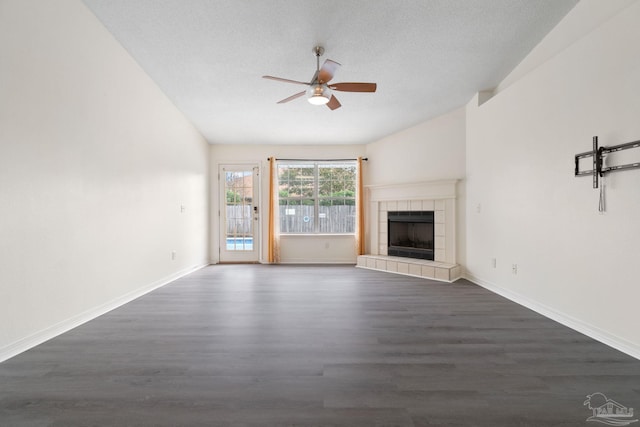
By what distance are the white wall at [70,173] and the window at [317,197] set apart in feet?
8.75

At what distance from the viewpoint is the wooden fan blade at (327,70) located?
2748 millimetres

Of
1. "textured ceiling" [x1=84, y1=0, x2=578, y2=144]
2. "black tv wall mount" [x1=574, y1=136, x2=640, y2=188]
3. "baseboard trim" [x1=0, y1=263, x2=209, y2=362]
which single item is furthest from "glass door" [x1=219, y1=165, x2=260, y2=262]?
"black tv wall mount" [x1=574, y1=136, x2=640, y2=188]

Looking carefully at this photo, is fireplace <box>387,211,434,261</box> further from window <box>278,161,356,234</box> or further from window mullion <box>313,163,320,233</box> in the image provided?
window mullion <box>313,163,320,233</box>

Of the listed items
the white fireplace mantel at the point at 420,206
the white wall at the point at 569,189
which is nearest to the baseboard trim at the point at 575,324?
the white wall at the point at 569,189

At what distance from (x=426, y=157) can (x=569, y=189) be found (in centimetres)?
257

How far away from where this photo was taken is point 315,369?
74.7 inches

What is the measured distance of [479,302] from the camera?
334cm

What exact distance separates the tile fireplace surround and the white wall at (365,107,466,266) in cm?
10

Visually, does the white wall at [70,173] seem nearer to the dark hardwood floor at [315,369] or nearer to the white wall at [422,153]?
the dark hardwood floor at [315,369]

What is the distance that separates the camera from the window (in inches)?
248

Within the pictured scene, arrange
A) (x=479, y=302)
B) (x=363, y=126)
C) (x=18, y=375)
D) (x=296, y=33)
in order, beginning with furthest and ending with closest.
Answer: (x=363, y=126)
(x=479, y=302)
(x=296, y=33)
(x=18, y=375)

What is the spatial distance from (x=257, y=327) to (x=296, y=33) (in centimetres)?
290

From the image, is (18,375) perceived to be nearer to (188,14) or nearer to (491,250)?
(188,14)

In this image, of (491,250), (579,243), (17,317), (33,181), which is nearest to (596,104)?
(579,243)
